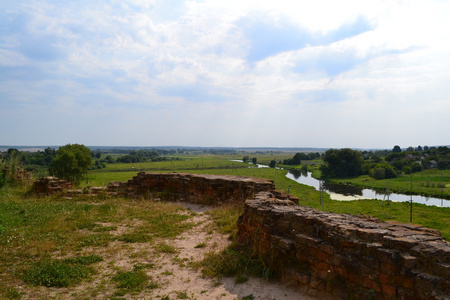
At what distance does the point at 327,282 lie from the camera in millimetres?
3945

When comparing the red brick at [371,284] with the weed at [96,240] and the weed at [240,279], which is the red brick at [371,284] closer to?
the weed at [240,279]

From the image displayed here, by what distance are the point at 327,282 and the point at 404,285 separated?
1026 millimetres

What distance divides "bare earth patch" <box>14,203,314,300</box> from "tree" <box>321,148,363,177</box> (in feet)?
168

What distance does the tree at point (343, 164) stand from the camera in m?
52.2

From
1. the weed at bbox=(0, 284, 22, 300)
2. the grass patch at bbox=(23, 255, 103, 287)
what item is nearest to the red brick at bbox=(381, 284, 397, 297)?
the grass patch at bbox=(23, 255, 103, 287)

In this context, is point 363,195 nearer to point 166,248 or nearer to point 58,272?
point 166,248

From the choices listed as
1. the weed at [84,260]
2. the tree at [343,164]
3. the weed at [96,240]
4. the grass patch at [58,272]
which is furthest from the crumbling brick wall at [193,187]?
the tree at [343,164]

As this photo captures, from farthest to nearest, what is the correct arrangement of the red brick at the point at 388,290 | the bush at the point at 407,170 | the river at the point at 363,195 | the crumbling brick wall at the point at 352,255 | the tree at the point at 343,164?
the tree at the point at 343,164 → the bush at the point at 407,170 → the river at the point at 363,195 → the red brick at the point at 388,290 → the crumbling brick wall at the point at 352,255

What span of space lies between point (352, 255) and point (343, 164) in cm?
5320

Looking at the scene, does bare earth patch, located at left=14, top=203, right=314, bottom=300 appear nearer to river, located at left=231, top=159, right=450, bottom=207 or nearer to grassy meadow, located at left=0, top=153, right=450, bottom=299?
grassy meadow, located at left=0, top=153, right=450, bottom=299

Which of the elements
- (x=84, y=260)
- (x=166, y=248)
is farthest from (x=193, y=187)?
(x=84, y=260)

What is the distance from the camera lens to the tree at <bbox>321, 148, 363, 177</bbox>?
171ft

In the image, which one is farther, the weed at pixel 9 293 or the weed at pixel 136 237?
the weed at pixel 136 237

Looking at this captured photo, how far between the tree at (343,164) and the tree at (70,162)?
144ft
